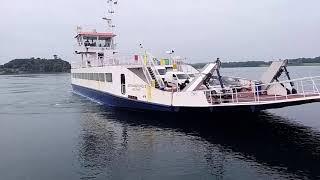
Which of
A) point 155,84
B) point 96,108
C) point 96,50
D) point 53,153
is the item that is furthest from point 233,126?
point 96,50

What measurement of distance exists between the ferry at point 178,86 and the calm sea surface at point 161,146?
192cm

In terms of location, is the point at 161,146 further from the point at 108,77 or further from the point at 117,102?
the point at 108,77

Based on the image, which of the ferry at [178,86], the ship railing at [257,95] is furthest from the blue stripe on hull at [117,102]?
the ship railing at [257,95]

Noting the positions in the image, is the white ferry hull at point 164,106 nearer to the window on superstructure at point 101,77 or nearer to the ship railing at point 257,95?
the ship railing at point 257,95

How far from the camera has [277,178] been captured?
1858 cm

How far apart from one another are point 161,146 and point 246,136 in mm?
6580

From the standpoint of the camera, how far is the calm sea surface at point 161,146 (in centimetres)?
2002

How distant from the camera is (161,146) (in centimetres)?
2502

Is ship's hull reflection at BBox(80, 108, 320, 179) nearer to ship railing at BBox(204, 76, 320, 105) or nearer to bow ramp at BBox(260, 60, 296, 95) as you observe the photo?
ship railing at BBox(204, 76, 320, 105)

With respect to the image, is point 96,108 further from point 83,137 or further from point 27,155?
point 27,155

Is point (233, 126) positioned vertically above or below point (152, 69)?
below

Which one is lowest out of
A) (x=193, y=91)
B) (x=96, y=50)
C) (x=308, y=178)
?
(x=308, y=178)

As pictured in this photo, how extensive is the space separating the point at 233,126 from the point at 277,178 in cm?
1227

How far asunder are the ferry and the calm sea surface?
6.31 ft
